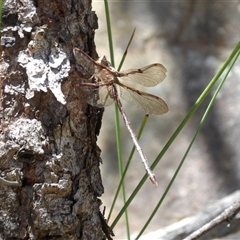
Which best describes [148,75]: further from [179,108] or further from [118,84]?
[179,108]

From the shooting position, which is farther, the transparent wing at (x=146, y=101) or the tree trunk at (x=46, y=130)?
the transparent wing at (x=146, y=101)

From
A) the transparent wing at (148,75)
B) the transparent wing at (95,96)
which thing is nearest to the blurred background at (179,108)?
the transparent wing at (148,75)

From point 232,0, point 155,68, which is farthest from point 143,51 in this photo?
point 155,68

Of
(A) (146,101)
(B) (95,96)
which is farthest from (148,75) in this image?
(B) (95,96)

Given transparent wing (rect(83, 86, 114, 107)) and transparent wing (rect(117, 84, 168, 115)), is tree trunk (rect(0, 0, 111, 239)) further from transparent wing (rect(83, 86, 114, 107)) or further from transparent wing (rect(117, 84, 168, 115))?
transparent wing (rect(117, 84, 168, 115))

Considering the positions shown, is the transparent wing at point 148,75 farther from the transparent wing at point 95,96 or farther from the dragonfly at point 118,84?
the transparent wing at point 95,96
